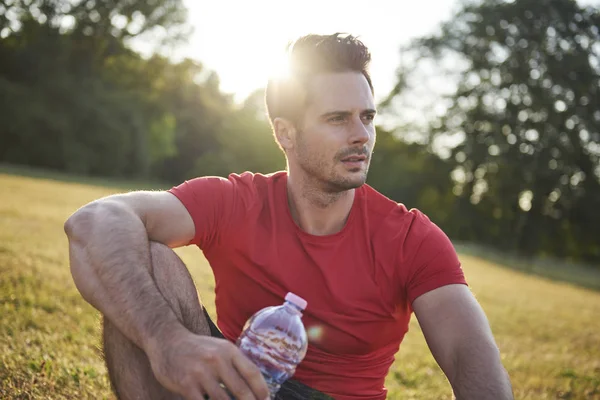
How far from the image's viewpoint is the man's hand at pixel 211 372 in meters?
2.04

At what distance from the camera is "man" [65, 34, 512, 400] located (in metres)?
2.30

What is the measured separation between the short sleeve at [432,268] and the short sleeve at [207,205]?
103 centimetres

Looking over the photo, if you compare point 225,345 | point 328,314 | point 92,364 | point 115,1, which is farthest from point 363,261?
point 115,1

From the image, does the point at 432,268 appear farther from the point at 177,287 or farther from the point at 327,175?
the point at 177,287

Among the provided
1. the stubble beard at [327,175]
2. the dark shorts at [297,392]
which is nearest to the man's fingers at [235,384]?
the dark shorts at [297,392]

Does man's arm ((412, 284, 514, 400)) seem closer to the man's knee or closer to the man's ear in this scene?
the man's knee

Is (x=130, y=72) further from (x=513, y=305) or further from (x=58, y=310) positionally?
(x=58, y=310)

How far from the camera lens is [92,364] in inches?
161

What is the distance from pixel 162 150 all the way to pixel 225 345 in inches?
1959

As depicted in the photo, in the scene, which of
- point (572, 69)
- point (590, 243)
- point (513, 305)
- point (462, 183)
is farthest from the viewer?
point (462, 183)

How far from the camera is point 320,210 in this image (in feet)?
10.5

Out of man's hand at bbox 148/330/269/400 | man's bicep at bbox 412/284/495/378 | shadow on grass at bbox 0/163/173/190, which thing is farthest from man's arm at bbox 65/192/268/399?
shadow on grass at bbox 0/163/173/190

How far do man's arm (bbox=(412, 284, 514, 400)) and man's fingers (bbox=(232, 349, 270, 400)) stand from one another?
0.98 metres

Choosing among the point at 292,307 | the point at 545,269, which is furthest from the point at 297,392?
the point at 545,269
